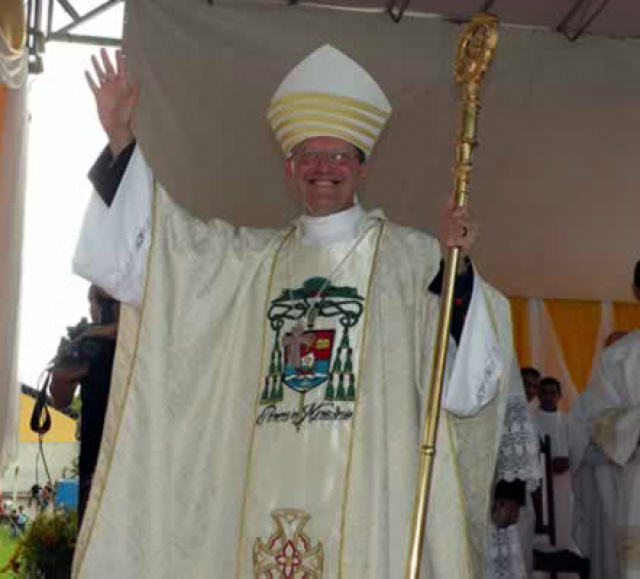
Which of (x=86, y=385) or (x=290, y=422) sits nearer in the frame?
(x=290, y=422)

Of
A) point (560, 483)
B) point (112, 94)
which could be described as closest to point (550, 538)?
point (560, 483)

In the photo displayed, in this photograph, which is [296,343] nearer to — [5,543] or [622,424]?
[622,424]

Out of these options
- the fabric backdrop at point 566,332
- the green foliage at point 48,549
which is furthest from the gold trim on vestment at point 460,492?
the fabric backdrop at point 566,332

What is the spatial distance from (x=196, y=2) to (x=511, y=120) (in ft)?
10.2

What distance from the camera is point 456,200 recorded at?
3.41 metres

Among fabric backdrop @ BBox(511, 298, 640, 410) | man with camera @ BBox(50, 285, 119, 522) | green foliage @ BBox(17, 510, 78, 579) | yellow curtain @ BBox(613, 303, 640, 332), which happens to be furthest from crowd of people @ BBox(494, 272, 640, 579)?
yellow curtain @ BBox(613, 303, 640, 332)

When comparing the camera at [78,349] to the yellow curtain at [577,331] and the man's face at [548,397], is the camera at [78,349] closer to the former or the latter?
the man's face at [548,397]

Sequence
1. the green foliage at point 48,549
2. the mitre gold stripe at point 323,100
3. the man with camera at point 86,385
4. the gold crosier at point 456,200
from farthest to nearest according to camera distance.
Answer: the green foliage at point 48,549 → the man with camera at point 86,385 → the mitre gold stripe at point 323,100 → the gold crosier at point 456,200

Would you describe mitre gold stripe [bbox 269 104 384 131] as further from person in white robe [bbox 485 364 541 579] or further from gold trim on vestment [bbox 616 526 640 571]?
→ gold trim on vestment [bbox 616 526 640 571]

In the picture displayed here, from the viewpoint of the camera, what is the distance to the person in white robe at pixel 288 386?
3.67 metres

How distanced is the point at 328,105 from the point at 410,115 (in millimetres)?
6557

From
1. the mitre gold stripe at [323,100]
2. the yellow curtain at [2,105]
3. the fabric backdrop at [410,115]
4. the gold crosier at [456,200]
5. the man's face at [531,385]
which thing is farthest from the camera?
the fabric backdrop at [410,115]

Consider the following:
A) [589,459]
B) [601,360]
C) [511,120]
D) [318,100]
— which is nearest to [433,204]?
[511,120]

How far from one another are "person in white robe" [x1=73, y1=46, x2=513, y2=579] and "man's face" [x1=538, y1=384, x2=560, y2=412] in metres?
6.35
